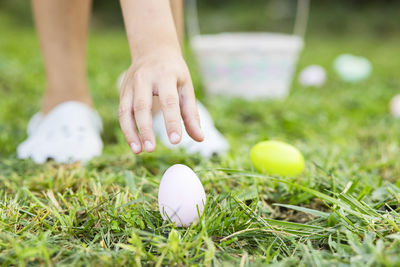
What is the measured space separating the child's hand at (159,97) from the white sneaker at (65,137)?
1.73ft

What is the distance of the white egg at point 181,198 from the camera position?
3.04ft

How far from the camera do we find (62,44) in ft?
5.61

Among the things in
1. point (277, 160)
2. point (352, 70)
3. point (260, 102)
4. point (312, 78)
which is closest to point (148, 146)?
point (277, 160)

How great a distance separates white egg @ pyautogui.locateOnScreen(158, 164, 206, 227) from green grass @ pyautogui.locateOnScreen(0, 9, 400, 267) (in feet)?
0.09

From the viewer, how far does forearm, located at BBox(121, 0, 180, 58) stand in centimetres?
100

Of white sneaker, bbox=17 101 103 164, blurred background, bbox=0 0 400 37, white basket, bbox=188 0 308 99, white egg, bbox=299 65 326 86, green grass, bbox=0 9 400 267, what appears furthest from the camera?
blurred background, bbox=0 0 400 37

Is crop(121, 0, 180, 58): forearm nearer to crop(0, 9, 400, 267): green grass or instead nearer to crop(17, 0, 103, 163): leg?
crop(0, 9, 400, 267): green grass

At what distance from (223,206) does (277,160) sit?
0.35 metres

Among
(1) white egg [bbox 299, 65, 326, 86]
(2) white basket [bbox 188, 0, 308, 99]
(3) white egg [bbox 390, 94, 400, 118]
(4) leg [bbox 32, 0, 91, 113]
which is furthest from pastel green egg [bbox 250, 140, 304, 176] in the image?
(1) white egg [bbox 299, 65, 326, 86]

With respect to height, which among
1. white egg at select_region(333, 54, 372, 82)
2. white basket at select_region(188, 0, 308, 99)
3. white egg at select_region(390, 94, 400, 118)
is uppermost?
white basket at select_region(188, 0, 308, 99)

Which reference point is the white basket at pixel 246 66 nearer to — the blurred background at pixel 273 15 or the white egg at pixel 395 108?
the white egg at pixel 395 108

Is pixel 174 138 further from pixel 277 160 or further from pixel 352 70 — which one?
pixel 352 70

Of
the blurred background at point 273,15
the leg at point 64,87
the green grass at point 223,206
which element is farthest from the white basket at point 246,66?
the blurred background at point 273,15

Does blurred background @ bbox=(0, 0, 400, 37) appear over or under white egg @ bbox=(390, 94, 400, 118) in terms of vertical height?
under
